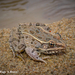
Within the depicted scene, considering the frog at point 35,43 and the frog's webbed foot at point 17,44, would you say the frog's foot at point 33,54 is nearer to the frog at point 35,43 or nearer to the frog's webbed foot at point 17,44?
the frog at point 35,43

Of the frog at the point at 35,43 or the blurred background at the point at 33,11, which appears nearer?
the frog at the point at 35,43

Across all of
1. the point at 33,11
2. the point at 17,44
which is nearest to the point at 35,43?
the point at 17,44

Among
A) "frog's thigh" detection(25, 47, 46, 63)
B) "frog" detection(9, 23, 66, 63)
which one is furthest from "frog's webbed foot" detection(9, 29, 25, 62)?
"frog's thigh" detection(25, 47, 46, 63)

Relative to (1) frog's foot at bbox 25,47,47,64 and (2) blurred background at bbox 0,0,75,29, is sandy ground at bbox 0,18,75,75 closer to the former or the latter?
(1) frog's foot at bbox 25,47,47,64

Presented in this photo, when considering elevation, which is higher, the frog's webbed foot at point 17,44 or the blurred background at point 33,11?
the blurred background at point 33,11

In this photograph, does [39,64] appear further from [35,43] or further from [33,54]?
[35,43]

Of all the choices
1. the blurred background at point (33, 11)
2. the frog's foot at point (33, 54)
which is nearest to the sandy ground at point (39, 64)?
the frog's foot at point (33, 54)

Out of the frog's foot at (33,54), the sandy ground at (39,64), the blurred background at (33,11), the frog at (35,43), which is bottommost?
the sandy ground at (39,64)
